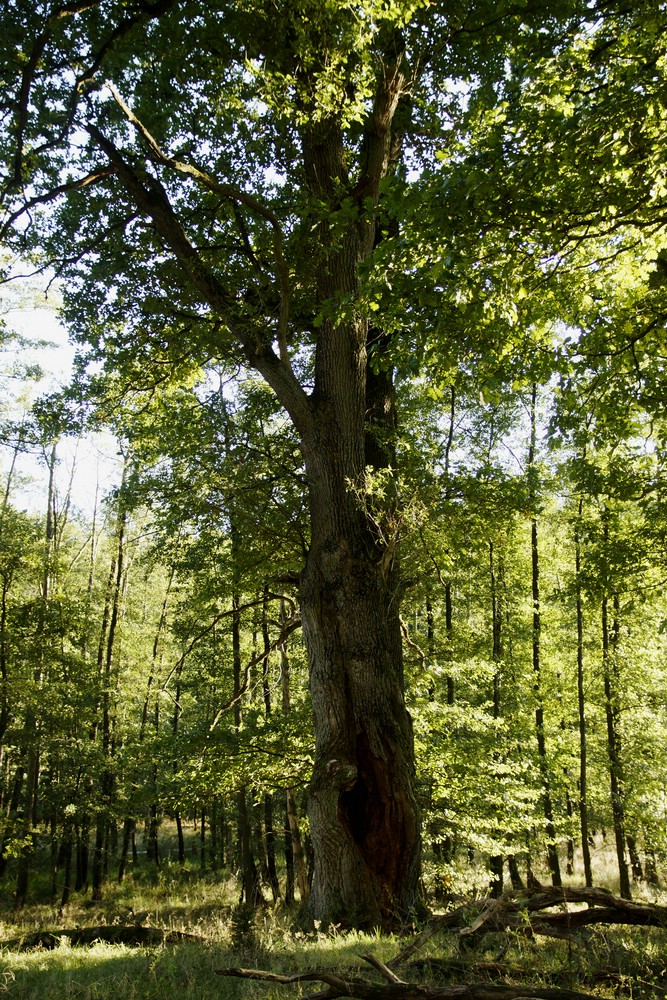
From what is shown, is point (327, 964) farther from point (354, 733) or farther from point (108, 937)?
point (108, 937)

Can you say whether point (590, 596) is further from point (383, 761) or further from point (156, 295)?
point (156, 295)

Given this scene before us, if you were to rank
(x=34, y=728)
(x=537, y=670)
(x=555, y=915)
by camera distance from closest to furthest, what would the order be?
(x=555, y=915)
(x=34, y=728)
(x=537, y=670)

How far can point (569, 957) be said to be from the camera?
3203mm

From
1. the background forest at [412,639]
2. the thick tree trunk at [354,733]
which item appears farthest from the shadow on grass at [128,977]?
the background forest at [412,639]

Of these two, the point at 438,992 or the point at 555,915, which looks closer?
the point at 438,992

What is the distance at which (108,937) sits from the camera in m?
7.87

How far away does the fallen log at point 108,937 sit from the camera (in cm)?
672

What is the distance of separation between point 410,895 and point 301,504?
15.5ft

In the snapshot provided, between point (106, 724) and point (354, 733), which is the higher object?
point (106, 724)

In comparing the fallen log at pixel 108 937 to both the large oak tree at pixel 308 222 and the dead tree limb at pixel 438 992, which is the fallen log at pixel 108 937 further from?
the dead tree limb at pixel 438 992

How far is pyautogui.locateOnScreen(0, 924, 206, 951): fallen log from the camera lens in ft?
22.0

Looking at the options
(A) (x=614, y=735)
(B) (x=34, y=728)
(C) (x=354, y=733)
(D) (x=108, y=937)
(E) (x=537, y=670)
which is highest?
(E) (x=537, y=670)

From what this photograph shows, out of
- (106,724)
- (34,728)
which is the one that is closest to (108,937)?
(34,728)

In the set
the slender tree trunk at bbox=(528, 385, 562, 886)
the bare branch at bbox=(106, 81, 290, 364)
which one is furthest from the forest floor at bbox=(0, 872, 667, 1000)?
the slender tree trunk at bbox=(528, 385, 562, 886)
